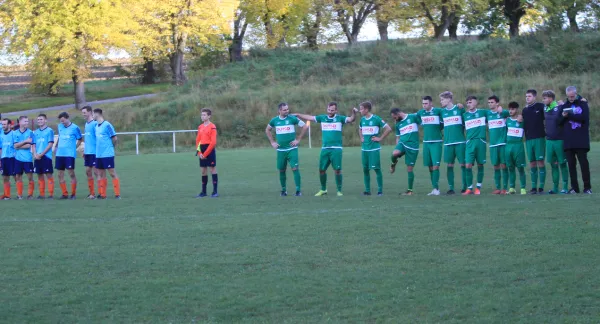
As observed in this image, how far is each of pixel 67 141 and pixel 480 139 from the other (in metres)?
9.13

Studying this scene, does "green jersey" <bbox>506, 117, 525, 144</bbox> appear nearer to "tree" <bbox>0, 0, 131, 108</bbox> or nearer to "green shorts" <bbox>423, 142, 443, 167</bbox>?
"green shorts" <bbox>423, 142, 443, 167</bbox>

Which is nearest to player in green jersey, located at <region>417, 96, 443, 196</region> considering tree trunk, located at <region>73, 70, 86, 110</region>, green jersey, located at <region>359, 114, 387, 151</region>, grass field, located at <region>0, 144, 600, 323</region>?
green jersey, located at <region>359, 114, 387, 151</region>

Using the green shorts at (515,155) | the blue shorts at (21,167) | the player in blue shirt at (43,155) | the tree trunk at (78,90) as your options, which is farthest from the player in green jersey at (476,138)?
the tree trunk at (78,90)

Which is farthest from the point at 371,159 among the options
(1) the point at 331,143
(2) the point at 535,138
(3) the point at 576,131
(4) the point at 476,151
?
(3) the point at 576,131

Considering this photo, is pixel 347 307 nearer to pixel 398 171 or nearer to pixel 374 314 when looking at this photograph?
pixel 374 314

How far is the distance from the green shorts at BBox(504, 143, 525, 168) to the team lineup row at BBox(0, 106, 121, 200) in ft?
26.7

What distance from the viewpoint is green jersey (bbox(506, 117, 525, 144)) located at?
45.8ft

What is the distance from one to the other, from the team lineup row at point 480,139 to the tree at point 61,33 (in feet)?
110

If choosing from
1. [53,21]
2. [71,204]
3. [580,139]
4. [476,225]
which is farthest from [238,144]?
[476,225]

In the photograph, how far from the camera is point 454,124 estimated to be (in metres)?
14.4

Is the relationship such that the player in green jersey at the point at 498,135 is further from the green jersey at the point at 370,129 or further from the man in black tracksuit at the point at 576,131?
the green jersey at the point at 370,129

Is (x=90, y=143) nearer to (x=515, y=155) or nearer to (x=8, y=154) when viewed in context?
(x=8, y=154)

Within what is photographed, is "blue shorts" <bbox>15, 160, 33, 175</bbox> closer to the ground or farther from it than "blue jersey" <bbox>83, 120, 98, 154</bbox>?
closer to the ground

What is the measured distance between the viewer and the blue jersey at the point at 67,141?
16.2 metres
